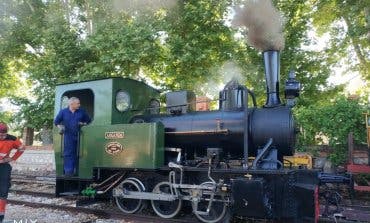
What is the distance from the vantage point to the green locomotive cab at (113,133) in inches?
261

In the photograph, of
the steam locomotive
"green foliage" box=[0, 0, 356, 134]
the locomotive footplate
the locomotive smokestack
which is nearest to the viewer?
the locomotive footplate

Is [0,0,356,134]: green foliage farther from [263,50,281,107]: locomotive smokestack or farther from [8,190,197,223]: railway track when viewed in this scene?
[263,50,281,107]: locomotive smokestack

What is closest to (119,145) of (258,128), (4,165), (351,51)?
(4,165)

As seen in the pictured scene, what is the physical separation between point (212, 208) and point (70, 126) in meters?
3.17

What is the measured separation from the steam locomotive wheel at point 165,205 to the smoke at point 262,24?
9.54 feet

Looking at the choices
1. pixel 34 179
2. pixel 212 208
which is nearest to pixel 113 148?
pixel 212 208

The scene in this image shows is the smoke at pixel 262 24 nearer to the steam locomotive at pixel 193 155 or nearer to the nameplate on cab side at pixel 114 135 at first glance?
the steam locomotive at pixel 193 155

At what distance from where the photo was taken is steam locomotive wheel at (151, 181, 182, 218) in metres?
6.46

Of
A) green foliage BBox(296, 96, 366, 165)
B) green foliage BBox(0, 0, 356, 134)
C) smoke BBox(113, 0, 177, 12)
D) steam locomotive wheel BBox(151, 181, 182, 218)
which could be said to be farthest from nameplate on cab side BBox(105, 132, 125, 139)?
smoke BBox(113, 0, 177, 12)

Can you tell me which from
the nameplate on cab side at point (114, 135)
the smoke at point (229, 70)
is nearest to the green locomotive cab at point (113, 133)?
the nameplate on cab side at point (114, 135)

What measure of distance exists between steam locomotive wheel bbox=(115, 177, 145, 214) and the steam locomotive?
17mm

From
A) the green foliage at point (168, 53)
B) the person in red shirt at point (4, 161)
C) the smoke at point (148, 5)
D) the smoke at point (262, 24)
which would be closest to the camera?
the person in red shirt at point (4, 161)

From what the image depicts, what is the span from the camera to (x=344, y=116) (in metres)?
11.0

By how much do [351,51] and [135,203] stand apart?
1294 cm
